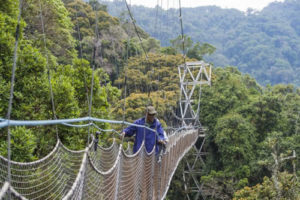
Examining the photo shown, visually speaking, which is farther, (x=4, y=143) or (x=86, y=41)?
(x=86, y=41)

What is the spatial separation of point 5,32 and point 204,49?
15.3 m

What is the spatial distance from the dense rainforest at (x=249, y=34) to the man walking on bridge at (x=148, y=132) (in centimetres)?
2277

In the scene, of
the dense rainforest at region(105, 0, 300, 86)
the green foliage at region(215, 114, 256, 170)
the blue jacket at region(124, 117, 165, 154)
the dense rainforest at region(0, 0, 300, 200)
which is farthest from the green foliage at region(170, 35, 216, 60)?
the blue jacket at region(124, 117, 165, 154)

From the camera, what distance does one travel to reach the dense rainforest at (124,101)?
3852 mm

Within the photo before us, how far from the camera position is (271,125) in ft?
35.0

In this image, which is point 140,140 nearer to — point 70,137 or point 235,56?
point 70,137

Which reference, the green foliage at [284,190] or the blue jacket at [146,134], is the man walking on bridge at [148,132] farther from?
the green foliage at [284,190]

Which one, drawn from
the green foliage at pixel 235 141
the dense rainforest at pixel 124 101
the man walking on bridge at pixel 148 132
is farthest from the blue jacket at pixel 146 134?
the green foliage at pixel 235 141

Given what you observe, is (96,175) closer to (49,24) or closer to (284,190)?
(284,190)

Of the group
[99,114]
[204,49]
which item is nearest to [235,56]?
[204,49]

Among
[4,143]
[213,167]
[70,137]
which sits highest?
[4,143]

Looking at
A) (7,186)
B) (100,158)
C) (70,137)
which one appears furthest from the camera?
(70,137)

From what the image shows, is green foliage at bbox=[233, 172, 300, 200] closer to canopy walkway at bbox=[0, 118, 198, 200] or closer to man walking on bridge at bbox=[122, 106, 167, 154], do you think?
canopy walkway at bbox=[0, 118, 198, 200]

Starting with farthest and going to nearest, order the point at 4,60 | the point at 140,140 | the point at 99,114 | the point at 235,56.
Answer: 1. the point at 235,56
2. the point at 99,114
3. the point at 4,60
4. the point at 140,140
